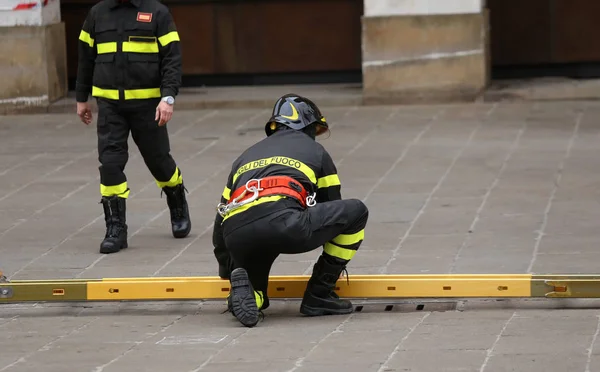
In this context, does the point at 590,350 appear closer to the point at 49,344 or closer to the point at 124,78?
the point at 49,344

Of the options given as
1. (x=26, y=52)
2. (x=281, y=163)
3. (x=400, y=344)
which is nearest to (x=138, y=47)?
(x=281, y=163)

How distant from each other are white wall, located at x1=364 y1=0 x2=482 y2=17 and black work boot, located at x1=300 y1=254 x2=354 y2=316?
28.0 feet

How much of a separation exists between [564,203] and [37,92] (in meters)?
7.64

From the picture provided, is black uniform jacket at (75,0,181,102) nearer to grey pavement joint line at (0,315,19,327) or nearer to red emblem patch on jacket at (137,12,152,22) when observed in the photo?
red emblem patch on jacket at (137,12,152,22)

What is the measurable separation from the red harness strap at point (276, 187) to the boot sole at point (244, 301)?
44 cm

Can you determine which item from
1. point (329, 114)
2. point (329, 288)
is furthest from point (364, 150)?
point (329, 288)

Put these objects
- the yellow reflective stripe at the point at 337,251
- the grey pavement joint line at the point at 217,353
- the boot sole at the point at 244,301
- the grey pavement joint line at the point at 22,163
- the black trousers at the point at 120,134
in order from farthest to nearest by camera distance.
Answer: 1. the grey pavement joint line at the point at 22,163
2. the black trousers at the point at 120,134
3. the yellow reflective stripe at the point at 337,251
4. the boot sole at the point at 244,301
5. the grey pavement joint line at the point at 217,353

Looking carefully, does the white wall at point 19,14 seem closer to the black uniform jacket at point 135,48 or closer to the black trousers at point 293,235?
the black uniform jacket at point 135,48

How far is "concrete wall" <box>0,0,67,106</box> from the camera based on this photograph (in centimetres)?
1612

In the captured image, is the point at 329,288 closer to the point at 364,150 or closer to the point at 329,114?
the point at 364,150

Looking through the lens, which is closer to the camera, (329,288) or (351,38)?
(329,288)

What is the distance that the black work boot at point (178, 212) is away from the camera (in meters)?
9.89

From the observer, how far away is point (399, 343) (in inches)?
270

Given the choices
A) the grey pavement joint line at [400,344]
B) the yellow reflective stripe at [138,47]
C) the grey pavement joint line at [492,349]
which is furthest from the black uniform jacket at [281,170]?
the yellow reflective stripe at [138,47]
